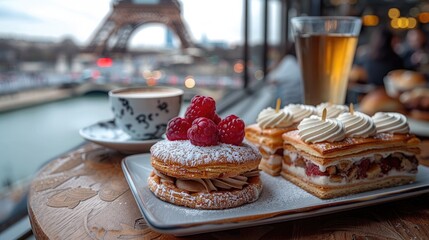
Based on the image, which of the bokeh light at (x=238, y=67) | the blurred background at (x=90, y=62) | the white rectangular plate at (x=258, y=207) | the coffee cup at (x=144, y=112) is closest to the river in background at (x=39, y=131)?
the blurred background at (x=90, y=62)

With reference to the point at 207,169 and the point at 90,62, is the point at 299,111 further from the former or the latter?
the point at 90,62

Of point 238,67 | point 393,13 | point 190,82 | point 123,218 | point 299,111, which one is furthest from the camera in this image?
point 393,13

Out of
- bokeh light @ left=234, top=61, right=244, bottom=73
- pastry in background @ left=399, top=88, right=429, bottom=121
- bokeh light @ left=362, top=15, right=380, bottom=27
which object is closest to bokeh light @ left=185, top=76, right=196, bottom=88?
bokeh light @ left=234, top=61, right=244, bottom=73

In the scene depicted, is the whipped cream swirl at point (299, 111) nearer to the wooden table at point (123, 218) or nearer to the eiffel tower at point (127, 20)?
the wooden table at point (123, 218)

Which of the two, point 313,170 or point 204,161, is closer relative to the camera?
point 204,161

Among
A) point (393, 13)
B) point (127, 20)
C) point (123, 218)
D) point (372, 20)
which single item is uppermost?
point (393, 13)

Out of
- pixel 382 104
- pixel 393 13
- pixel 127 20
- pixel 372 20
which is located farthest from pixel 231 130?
pixel 393 13

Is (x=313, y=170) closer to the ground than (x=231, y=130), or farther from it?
closer to the ground
